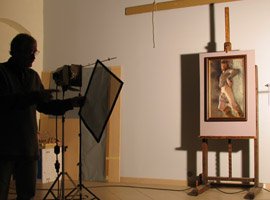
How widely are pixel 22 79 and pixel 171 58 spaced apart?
267 cm

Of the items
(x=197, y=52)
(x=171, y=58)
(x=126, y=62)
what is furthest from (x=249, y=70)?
(x=126, y=62)

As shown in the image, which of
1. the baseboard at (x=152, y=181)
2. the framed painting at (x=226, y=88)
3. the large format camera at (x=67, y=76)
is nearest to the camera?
the large format camera at (x=67, y=76)

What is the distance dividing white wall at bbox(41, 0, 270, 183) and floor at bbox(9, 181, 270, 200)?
316 millimetres

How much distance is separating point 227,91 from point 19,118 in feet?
8.28

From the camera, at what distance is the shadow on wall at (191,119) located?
166 inches

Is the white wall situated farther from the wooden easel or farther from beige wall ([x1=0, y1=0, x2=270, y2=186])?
the wooden easel

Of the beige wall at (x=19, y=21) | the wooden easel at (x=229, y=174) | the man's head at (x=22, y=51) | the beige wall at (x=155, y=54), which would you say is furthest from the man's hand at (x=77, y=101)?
the beige wall at (x=19, y=21)

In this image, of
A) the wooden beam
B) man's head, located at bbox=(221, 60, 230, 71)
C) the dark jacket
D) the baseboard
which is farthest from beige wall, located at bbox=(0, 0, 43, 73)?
the dark jacket

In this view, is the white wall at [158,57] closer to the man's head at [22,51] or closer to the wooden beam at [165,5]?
the wooden beam at [165,5]

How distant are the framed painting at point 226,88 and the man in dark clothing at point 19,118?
7.48ft

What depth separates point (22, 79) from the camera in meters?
2.11

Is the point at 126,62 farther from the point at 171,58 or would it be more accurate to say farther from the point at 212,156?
the point at 212,156

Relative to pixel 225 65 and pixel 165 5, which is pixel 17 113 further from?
pixel 165 5

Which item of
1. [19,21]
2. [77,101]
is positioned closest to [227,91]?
[77,101]
